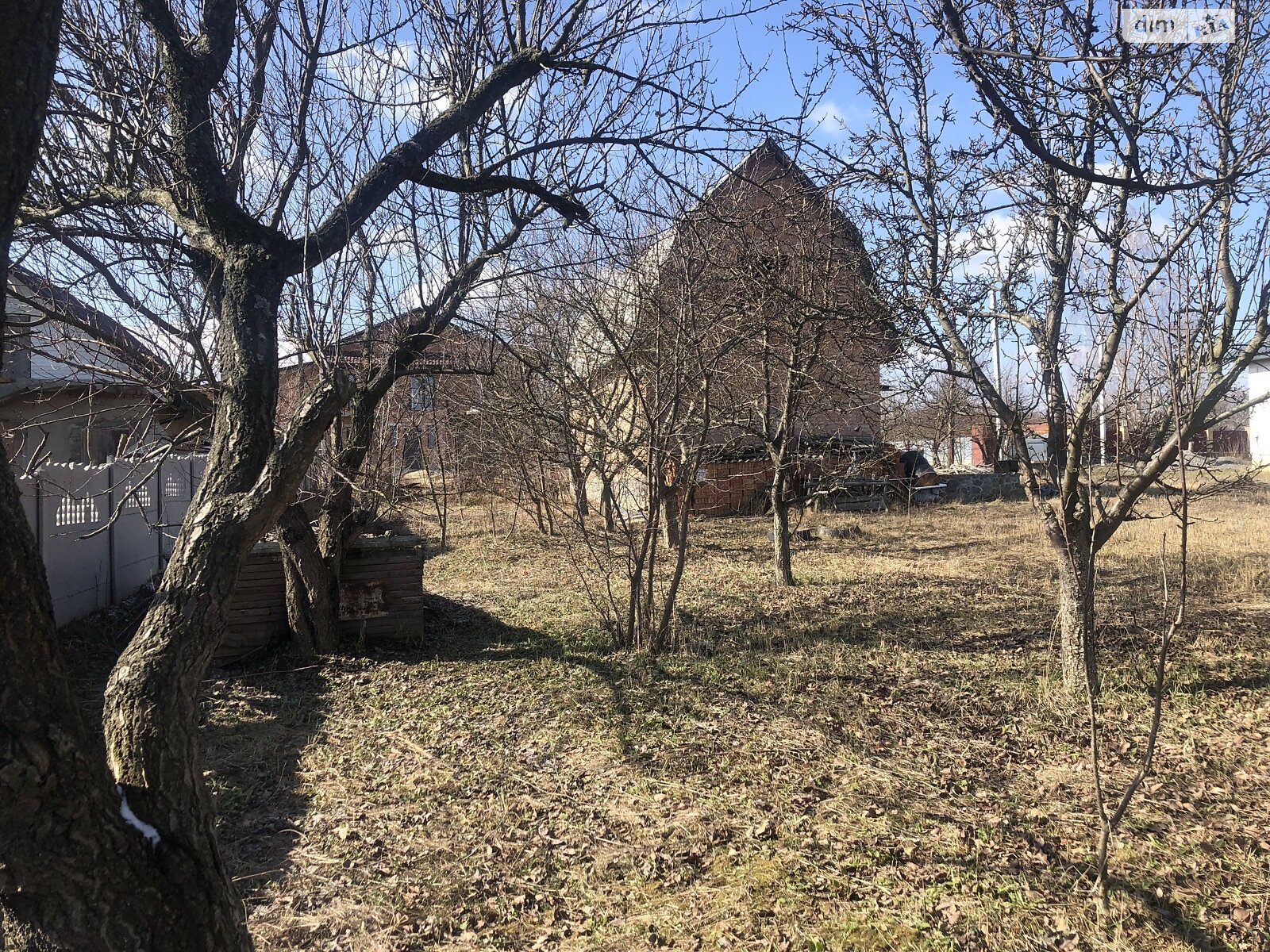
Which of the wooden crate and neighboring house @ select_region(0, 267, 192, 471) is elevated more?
neighboring house @ select_region(0, 267, 192, 471)

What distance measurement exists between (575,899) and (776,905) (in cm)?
89

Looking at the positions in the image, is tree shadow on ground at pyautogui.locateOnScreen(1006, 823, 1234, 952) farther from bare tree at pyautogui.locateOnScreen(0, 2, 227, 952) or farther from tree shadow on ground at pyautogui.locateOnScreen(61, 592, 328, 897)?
tree shadow on ground at pyautogui.locateOnScreen(61, 592, 328, 897)

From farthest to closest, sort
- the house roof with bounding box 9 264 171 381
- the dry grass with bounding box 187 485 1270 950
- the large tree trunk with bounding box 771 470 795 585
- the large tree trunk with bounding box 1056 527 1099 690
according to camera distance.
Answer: the large tree trunk with bounding box 771 470 795 585 → the large tree trunk with bounding box 1056 527 1099 690 → the house roof with bounding box 9 264 171 381 → the dry grass with bounding box 187 485 1270 950

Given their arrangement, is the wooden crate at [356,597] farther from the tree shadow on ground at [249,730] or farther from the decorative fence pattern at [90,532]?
the decorative fence pattern at [90,532]

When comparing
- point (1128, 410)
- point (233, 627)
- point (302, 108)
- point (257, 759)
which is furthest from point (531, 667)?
point (1128, 410)

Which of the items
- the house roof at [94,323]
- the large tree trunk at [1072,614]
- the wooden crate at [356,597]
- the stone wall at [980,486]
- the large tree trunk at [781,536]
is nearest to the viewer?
the house roof at [94,323]

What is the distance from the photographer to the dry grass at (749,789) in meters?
3.33

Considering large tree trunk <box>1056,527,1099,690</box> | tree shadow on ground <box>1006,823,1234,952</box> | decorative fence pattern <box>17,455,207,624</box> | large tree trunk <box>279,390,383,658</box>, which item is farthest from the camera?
decorative fence pattern <box>17,455,207,624</box>

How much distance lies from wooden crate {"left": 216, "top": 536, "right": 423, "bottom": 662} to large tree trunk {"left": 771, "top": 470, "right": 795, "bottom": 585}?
481cm

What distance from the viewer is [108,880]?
1771 mm

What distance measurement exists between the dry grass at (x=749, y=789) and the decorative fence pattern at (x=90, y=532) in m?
2.88

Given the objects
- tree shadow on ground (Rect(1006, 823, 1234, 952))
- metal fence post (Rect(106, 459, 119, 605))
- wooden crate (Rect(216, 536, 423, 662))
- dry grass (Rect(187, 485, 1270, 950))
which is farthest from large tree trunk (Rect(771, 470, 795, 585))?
metal fence post (Rect(106, 459, 119, 605))

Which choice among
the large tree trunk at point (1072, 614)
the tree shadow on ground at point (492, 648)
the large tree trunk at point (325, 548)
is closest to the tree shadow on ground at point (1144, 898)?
the large tree trunk at point (1072, 614)

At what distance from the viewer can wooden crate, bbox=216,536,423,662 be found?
7.32m
